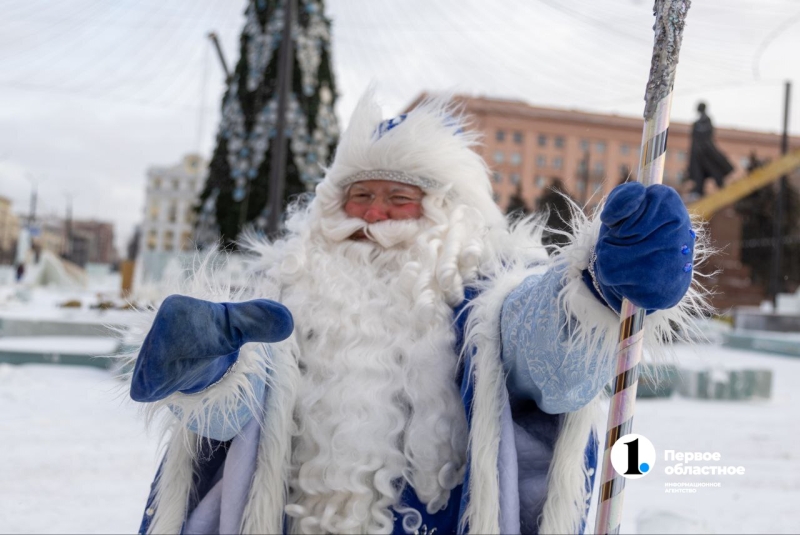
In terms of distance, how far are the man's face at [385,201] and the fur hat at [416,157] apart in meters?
0.02

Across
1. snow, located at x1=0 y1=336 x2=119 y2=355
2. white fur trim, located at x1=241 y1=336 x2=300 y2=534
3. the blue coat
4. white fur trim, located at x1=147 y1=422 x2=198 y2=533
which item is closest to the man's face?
the blue coat

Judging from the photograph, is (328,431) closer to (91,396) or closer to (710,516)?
(710,516)

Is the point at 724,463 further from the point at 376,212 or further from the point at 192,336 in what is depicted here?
the point at 192,336

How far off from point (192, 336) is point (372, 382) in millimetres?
617

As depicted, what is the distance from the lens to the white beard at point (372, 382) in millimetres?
1625

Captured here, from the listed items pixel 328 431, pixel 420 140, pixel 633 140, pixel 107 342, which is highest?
pixel 633 140

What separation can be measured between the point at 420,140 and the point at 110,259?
2066 inches

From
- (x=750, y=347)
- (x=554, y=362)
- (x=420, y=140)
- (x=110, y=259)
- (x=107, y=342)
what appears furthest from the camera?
(x=110, y=259)

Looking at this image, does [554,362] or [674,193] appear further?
[554,362]

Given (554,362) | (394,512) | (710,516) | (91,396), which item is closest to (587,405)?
(554,362)

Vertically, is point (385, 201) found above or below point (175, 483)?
above

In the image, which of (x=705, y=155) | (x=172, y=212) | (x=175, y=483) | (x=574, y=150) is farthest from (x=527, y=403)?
(x=574, y=150)

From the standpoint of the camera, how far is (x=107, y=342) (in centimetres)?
696

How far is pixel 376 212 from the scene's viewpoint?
2018 millimetres
